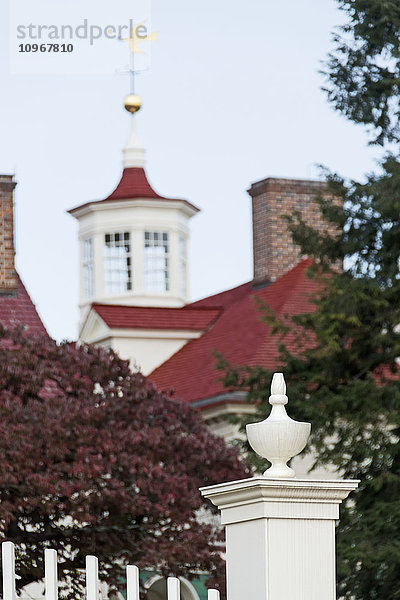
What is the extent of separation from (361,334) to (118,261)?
24.2 meters

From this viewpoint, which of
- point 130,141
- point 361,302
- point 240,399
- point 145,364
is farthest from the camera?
point 130,141

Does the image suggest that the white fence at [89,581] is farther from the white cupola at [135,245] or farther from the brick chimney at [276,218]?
the white cupola at [135,245]

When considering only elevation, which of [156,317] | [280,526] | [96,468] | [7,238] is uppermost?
[7,238]

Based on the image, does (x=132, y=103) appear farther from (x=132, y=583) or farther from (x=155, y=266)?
(x=132, y=583)

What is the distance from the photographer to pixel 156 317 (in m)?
33.8

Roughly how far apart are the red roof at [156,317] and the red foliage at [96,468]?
16.0 metres

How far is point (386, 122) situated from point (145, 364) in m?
14.0

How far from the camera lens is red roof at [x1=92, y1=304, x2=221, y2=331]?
108 feet

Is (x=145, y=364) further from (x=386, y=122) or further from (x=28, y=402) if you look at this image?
(x=28, y=402)

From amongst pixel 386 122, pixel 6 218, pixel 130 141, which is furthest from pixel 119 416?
pixel 130 141

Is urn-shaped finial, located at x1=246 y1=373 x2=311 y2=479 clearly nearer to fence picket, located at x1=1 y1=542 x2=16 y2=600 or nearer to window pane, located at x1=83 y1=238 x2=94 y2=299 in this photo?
fence picket, located at x1=1 y1=542 x2=16 y2=600

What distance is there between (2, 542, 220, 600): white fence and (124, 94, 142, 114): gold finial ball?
40.1m

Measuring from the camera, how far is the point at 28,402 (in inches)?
644

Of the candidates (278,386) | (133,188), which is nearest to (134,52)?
(133,188)
